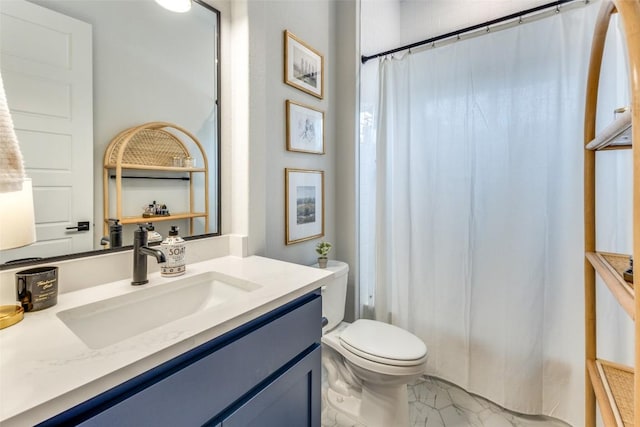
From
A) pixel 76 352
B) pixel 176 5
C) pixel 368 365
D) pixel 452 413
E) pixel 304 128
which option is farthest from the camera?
pixel 304 128

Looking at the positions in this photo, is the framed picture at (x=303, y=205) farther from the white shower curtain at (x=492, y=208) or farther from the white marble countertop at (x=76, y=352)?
the white marble countertop at (x=76, y=352)

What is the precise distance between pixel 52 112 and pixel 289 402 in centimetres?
105

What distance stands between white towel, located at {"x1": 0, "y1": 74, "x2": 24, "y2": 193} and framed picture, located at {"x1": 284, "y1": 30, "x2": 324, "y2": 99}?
1.15 m

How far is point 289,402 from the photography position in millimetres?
853

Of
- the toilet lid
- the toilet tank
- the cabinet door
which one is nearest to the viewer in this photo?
the cabinet door

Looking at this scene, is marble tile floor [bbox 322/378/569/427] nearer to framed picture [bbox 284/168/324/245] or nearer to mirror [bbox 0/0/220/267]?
framed picture [bbox 284/168/324/245]

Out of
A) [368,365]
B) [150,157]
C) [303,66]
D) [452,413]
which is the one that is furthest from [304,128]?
[452,413]

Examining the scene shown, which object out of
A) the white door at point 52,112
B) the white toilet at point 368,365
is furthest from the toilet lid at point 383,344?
the white door at point 52,112

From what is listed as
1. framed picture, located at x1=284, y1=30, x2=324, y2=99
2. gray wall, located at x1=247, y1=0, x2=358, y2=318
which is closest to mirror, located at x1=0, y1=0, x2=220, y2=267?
gray wall, located at x1=247, y1=0, x2=358, y2=318

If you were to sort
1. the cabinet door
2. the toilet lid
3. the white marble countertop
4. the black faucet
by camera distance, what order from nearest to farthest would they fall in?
the white marble countertop
the cabinet door
the black faucet
the toilet lid

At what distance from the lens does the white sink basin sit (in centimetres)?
74

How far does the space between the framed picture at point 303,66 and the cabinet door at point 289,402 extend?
1.30 metres

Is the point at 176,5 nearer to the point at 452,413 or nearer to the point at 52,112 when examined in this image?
the point at 52,112

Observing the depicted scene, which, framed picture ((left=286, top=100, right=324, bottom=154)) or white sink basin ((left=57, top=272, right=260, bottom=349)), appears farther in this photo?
framed picture ((left=286, top=100, right=324, bottom=154))
